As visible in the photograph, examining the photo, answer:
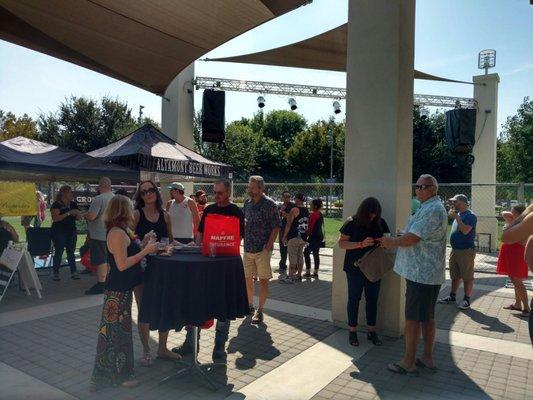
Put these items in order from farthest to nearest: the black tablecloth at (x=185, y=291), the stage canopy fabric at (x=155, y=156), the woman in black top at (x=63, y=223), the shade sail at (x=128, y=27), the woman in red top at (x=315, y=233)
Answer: the woman in red top at (x=315, y=233) → the woman in black top at (x=63, y=223) → the stage canopy fabric at (x=155, y=156) → the shade sail at (x=128, y=27) → the black tablecloth at (x=185, y=291)

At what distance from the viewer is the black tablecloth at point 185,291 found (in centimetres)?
352

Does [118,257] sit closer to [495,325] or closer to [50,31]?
[495,325]

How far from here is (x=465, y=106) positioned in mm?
14461

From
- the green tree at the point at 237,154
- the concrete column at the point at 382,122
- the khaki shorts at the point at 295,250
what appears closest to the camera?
the concrete column at the point at 382,122

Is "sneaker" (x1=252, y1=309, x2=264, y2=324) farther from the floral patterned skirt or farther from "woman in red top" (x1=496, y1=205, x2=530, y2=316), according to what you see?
"woman in red top" (x1=496, y1=205, x2=530, y2=316)

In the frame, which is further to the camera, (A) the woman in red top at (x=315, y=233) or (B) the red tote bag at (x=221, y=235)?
(A) the woman in red top at (x=315, y=233)

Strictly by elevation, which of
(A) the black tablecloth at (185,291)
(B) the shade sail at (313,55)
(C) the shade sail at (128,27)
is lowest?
(A) the black tablecloth at (185,291)

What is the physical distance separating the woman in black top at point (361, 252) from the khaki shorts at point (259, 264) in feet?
3.91

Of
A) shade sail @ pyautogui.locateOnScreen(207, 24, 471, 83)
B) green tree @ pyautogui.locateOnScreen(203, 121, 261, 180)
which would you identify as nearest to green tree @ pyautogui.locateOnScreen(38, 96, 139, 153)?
green tree @ pyautogui.locateOnScreen(203, 121, 261, 180)

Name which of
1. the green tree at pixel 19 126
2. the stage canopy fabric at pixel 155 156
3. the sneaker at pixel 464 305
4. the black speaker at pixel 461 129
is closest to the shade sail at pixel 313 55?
the black speaker at pixel 461 129

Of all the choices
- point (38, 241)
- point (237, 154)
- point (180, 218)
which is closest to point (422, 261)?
point (180, 218)

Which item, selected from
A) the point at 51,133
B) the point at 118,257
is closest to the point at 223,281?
the point at 118,257

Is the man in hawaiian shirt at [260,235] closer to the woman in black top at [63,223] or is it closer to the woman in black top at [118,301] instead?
the woman in black top at [118,301]

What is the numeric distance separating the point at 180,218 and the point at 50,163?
7.43 feet
